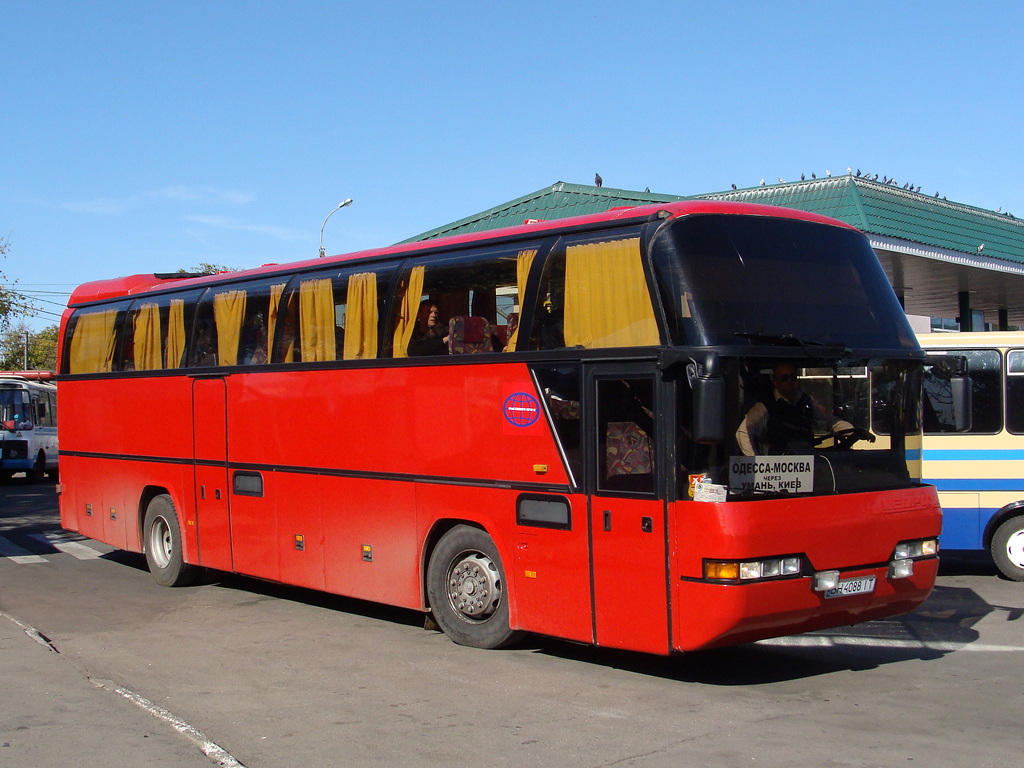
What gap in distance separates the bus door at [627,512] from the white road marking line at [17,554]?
34.1 ft

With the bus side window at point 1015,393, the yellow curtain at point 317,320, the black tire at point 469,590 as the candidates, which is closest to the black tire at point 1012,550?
the bus side window at point 1015,393

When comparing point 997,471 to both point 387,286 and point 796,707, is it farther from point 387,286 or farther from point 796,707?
point 387,286

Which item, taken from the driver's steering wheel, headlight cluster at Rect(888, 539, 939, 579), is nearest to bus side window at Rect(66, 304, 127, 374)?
the driver's steering wheel

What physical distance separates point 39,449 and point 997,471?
1171 inches

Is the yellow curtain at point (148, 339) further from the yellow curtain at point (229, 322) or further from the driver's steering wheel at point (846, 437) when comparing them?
the driver's steering wheel at point (846, 437)

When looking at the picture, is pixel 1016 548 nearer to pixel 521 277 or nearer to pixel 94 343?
pixel 521 277

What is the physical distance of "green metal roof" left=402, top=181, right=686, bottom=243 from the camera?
22.6m

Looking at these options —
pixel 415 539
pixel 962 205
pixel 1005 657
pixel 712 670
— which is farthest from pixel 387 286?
pixel 962 205

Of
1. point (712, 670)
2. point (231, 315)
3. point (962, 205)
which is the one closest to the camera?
point (712, 670)

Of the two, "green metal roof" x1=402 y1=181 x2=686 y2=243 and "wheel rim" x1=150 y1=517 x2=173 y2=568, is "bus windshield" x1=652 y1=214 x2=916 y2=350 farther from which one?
"green metal roof" x1=402 y1=181 x2=686 y2=243

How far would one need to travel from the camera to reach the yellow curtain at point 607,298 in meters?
7.44

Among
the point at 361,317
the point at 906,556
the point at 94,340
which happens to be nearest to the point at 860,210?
the point at 361,317

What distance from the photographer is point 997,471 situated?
12359mm

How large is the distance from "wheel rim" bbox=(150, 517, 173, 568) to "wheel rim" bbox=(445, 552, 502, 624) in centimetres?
552
